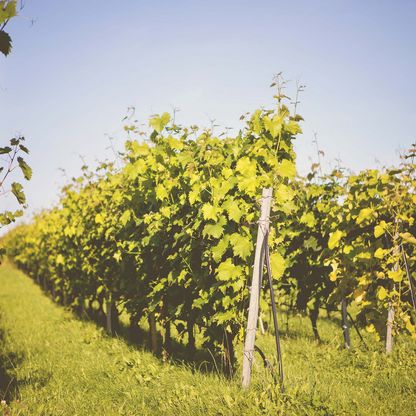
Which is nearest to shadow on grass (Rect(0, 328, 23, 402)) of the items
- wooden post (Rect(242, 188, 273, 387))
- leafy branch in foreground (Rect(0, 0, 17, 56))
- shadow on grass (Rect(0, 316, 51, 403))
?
shadow on grass (Rect(0, 316, 51, 403))

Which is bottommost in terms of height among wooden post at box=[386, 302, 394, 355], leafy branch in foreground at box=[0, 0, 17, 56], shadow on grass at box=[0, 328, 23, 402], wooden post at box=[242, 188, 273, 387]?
shadow on grass at box=[0, 328, 23, 402]

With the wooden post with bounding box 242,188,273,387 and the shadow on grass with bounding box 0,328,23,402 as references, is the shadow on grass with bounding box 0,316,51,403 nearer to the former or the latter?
the shadow on grass with bounding box 0,328,23,402

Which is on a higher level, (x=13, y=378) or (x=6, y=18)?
(x=6, y=18)

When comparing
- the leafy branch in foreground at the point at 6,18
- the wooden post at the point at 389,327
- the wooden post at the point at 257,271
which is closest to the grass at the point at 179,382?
the wooden post at the point at 389,327

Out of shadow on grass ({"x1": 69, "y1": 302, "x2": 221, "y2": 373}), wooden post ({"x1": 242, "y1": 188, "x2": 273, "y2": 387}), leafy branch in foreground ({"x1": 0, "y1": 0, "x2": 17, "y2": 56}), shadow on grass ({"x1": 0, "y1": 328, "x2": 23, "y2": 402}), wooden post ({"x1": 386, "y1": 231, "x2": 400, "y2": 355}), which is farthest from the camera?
shadow on grass ({"x1": 69, "y1": 302, "x2": 221, "y2": 373})

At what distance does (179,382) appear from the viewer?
15.8ft

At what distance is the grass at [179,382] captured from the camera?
3688mm

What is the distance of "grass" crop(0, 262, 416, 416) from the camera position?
145 inches

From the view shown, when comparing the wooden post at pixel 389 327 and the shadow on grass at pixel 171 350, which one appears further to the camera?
the shadow on grass at pixel 171 350

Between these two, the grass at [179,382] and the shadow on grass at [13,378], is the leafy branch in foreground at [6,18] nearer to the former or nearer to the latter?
the grass at [179,382]

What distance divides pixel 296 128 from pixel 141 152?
7.94ft

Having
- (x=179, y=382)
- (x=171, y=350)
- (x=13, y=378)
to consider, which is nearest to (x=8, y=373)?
(x=13, y=378)

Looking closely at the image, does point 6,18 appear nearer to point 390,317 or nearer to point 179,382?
point 179,382

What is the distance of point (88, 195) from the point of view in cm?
863
